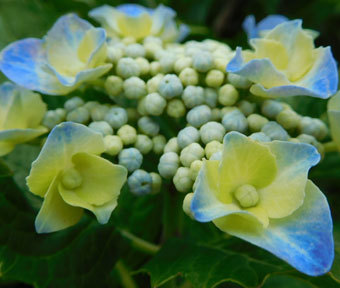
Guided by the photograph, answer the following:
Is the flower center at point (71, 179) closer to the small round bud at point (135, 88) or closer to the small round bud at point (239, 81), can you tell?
the small round bud at point (135, 88)

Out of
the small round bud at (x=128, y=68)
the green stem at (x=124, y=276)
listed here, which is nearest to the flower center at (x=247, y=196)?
the small round bud at (x=128, y=68)

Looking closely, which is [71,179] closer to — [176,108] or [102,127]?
[102,127]

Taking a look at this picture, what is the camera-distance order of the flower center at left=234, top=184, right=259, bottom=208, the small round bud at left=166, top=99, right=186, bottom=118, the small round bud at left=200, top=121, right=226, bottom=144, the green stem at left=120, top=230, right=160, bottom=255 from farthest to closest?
the green stem at left=120, top=230, right=160, bottom=255 → the small round bud at left=166, top=99, right=186, bottom=118 → the small round bud at left=200, top=121, right=226, bottom=144 → the flower center at left=234, top=184, right=259, bottom=208

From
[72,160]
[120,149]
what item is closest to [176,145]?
[120,149]

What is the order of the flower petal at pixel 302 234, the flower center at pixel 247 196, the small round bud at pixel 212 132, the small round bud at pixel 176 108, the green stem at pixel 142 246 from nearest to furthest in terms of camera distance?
the flower petal at pixel 302 234
the flower center at pixel 247 196
the small round bud at pixel 212 132
the small round bud at pixel 176 108
the green stem at pixel 142 246

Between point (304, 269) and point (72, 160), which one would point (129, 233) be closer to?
point (72, 160)

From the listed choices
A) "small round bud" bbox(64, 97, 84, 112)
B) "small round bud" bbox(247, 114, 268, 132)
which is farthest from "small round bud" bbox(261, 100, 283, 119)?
"small round bud" bbox(64, 97, 84, 112)

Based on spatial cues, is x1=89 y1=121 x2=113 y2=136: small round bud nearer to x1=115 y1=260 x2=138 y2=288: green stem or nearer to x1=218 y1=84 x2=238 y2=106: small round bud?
x1=218 y1=84 x2=238 y2=106: small round bud
